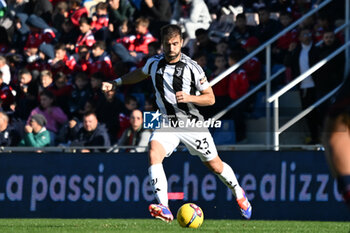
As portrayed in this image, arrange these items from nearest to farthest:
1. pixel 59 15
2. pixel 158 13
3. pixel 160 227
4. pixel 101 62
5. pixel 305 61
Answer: pixel 160 227 → pixel 305 61 → pixel 101 62 → pixel 158 13 → pixel 59 15

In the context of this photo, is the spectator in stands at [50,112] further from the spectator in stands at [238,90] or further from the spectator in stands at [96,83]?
the spectator in stands at [238,90]

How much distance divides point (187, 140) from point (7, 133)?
5.33m

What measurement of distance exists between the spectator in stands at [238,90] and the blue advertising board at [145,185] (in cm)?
135

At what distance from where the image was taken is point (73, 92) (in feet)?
53.1

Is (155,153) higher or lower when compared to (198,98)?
lower

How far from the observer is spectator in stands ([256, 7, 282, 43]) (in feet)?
50.2

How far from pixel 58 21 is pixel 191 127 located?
996cm

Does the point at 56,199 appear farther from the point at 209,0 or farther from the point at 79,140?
the point at 209,0

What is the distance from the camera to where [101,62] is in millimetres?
16625

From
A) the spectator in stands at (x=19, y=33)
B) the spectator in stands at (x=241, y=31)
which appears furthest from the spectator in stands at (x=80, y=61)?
the spectator in stands at (x=241, y=31)

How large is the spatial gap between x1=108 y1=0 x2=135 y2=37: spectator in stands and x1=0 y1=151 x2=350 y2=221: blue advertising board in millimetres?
5479

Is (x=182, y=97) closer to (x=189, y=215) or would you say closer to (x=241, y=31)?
(x=189, y=215)

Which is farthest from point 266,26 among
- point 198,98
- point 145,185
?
point 198,98

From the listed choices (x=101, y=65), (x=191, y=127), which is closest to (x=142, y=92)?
(x=101, y=65)
